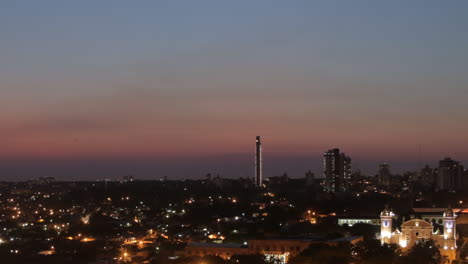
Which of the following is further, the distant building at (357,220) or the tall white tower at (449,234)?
the distant building at (357,220)

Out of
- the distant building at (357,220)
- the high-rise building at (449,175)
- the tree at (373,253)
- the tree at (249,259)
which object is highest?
the high-rise building at (449,175)

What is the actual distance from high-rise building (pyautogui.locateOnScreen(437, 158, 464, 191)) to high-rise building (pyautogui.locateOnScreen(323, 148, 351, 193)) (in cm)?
1139

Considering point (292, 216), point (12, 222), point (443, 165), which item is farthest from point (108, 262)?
point (443, 165)

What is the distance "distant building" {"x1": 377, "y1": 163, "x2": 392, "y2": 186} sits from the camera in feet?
312

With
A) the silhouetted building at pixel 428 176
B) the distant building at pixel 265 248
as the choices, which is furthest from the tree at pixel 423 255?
the silhouetted building at pixel 428 176

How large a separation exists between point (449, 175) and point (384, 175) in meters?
21.3

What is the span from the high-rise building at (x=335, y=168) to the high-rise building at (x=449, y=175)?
37.4 feet

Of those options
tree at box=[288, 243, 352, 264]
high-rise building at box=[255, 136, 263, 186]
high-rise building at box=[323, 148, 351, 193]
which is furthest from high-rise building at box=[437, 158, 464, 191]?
tree at box=[288, 243, 352, 264]

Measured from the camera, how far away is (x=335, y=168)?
282ft

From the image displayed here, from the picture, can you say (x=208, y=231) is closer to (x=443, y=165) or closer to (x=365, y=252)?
(x=365, y=252)

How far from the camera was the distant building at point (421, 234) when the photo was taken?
22.3 meters

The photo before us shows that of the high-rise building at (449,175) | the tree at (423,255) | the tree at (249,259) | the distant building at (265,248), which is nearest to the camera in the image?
the tree at (423,255)

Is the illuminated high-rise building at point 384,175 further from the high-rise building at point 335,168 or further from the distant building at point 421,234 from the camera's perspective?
the distant building at point 421,234

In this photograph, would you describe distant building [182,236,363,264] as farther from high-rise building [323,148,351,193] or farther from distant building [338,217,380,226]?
high-rise building [323,148,351,193]
